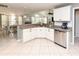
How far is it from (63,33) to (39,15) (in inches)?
294

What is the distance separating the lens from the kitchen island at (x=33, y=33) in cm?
726

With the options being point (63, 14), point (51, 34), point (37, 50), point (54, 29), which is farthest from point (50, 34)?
point (37, 50)

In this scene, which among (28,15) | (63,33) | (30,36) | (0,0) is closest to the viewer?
(0,0)

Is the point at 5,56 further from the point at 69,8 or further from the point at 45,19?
the point at 45,19

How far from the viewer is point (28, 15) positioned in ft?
45.3

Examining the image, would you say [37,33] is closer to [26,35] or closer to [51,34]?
[51,34]

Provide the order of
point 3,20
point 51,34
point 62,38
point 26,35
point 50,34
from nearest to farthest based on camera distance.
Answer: point 62,38
point 26,35
point 51,34
point 50,34
point 3,20

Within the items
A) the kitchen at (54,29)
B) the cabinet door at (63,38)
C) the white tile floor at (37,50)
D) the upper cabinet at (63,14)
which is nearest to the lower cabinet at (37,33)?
the kitchen at (54,29)

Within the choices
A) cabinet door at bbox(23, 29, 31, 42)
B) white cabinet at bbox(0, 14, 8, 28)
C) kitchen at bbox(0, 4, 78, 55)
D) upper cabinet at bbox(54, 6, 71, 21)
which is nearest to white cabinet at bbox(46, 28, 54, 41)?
kitchen at bbox(0, 4, 78, 55)

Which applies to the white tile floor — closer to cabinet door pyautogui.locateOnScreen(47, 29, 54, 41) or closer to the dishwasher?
the dishwasher

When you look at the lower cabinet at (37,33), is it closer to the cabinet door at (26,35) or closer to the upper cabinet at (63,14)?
the cabinet door at (26,35)

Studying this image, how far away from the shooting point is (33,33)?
8297 millimetres

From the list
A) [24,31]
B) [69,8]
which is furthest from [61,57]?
[24,31]

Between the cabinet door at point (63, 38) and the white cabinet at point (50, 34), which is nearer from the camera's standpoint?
the cabinet door at point (63, 38)
